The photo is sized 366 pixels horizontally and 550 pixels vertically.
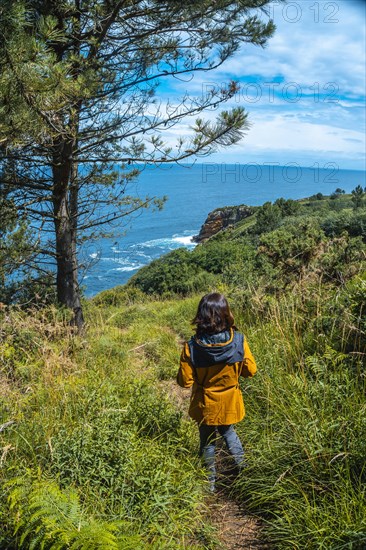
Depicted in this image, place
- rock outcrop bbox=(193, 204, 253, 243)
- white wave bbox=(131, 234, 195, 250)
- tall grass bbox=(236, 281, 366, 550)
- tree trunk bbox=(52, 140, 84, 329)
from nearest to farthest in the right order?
tall grass bbox=(236, 281, 366, 550) → tree trunk bbox=(52, 140, 84, 329) → white wave bbox=(131, 234, 195, 250) → rock outcrop bbox=(193, 204, 253, 243)

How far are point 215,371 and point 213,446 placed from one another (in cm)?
57

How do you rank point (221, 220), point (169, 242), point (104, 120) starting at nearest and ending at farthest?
point (104, 120), point (169, 242), point (221, 220)

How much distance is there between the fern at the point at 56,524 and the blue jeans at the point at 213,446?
88 centimetres

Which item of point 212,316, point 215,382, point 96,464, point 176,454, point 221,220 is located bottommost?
point 176,454

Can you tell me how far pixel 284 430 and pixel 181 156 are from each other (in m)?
4.70

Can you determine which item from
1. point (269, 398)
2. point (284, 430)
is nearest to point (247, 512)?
point (284, 430)

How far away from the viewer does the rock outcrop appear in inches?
2072

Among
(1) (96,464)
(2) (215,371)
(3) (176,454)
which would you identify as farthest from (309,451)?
(1) (96,464)

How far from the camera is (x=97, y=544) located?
6.97 ft

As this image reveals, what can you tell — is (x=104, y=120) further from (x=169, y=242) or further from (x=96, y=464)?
(x=169, y=242)

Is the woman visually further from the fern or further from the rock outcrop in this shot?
the rock outcrop

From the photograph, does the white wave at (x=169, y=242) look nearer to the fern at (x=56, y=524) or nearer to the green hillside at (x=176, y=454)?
the green hillside at (x=176, y=454)

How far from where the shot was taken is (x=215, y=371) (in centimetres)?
321

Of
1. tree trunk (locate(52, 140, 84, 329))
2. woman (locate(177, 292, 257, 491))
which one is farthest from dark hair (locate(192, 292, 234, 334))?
tree trunk (locate(52, 140, 84, 329))
